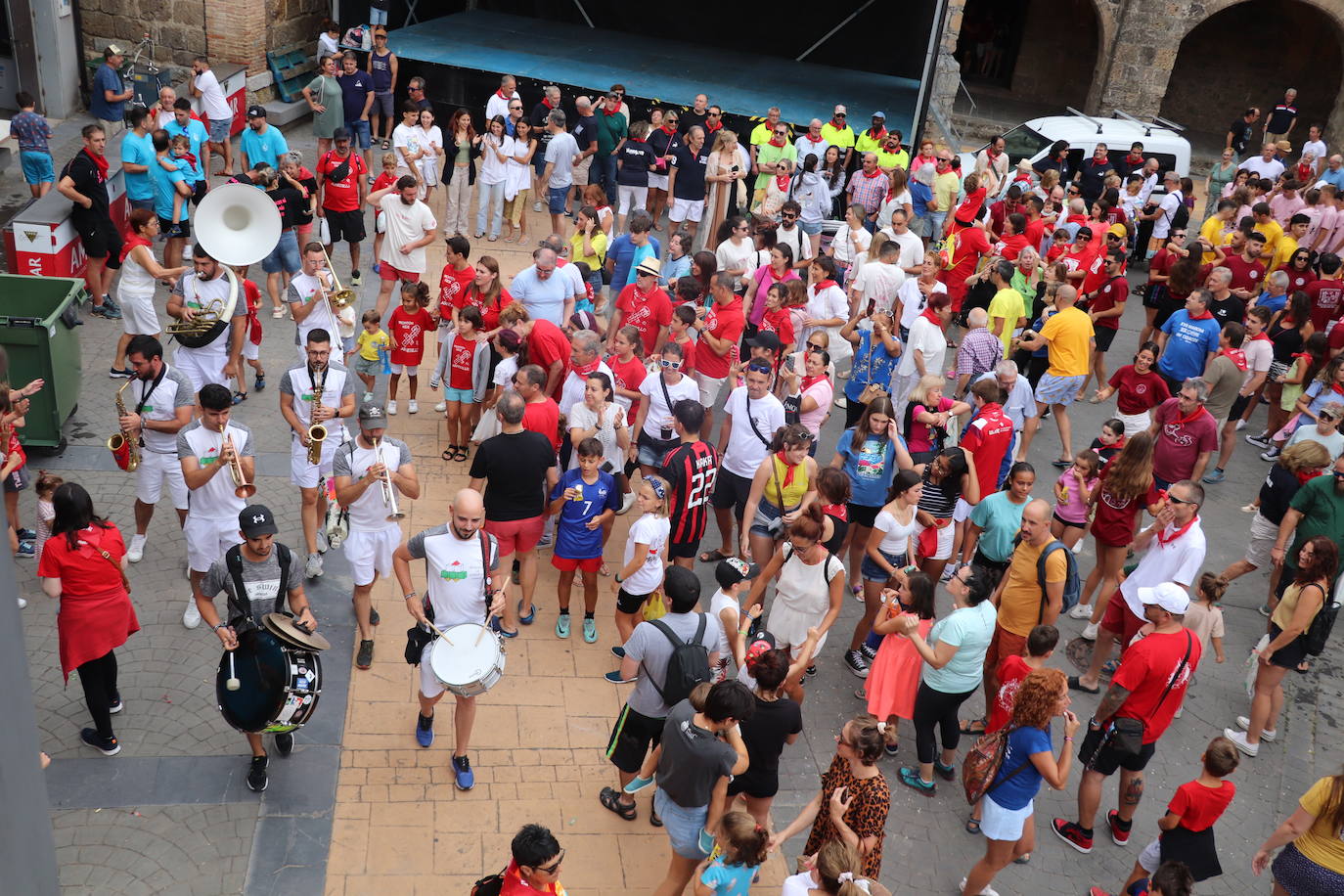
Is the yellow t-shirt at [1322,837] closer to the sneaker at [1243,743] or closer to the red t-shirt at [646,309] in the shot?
the sneaker at [1243,743]

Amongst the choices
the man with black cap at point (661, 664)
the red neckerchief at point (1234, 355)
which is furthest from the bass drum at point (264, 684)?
the red neckerchief at point (1234, 355)

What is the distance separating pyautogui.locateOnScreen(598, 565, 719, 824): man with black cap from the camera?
577 centimetres

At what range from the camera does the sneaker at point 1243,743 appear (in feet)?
25.0

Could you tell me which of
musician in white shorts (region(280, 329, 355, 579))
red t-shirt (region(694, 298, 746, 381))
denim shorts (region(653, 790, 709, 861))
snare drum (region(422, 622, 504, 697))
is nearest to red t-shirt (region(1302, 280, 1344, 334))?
red t-shirt (region(694, 298, 746, 381))

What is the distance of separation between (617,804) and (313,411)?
325cm

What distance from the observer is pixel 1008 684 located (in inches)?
248

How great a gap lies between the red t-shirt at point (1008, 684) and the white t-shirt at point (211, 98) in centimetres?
1259

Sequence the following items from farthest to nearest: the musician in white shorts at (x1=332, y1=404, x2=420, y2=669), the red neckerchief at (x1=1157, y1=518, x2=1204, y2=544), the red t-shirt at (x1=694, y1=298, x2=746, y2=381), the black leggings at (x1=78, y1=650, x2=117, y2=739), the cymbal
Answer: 1. the red t-shirt at (x1=694, y1=298, x2=746, y2=381)
2. the red neckerchief at (x1=1157, y1=518, x2=1204, y2=544)
3. the musician in white shorts at (x1=332, y1=404, x2=420, y2=669)
4. the black leggings at (x1=78, y1=650, x2=117, y2=739)
5. the cymbal

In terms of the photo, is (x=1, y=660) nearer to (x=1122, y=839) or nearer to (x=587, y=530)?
(x=587, y=530)

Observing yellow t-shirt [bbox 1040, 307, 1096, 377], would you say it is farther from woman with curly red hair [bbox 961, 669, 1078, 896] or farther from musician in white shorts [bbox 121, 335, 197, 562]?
musician in white shorts [bbox 121, 335, 197, 562]

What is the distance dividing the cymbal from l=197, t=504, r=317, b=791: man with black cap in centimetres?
14

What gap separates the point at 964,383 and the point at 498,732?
16.2 feet

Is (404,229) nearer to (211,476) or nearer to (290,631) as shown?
(211,476)

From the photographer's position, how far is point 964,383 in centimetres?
946
